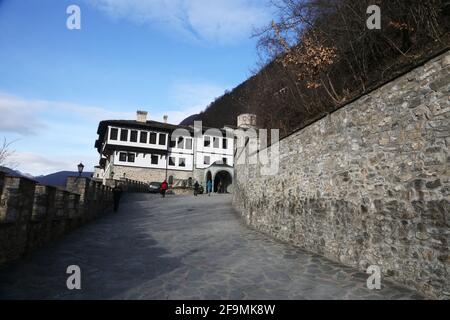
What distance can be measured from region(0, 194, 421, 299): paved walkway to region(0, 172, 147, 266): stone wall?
1.00 ft

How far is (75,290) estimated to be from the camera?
4.85 metres

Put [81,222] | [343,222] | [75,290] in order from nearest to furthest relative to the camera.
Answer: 1. [75,290]
2. [343,222]
3. [81,222]

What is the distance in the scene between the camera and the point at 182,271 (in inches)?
236

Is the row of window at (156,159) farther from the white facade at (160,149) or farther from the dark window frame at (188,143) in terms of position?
the dark window frame at (188,143)

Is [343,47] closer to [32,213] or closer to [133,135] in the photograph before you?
[32,213]

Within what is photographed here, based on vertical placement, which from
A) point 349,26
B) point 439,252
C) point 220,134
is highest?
point 220,134

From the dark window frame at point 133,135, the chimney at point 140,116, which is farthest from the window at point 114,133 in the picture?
the chimney at point 140,116

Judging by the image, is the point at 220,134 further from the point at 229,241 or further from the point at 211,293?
the point at 211,293

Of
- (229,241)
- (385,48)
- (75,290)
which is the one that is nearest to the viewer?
(75,290)

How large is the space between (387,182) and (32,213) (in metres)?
7.03

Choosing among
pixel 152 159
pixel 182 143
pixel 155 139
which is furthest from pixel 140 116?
pixel 182 143

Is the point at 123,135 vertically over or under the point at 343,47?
over
